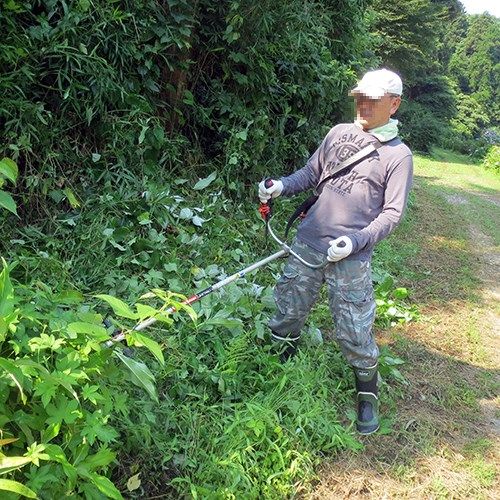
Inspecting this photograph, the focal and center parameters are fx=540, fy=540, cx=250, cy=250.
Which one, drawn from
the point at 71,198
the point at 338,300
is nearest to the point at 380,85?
the point at 338,300

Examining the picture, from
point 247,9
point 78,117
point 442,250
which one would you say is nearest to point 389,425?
point 78,117

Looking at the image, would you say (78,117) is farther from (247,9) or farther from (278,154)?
(278,154)

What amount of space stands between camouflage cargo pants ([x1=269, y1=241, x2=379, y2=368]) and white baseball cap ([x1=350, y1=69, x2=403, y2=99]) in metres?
0.90

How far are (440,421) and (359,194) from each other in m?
1.56

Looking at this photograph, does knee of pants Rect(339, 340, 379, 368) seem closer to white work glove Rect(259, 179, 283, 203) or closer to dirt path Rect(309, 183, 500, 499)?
dirt path Rect(309, 183, 500, 499)

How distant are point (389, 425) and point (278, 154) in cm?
322

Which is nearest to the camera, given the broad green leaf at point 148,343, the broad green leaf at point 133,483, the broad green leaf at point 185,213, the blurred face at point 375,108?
the broad green leaf at point 148,343

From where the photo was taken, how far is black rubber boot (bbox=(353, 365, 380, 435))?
10.3ft

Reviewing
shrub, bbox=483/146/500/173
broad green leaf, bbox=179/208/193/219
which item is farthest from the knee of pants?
shrub, bbox=483/146/500/173

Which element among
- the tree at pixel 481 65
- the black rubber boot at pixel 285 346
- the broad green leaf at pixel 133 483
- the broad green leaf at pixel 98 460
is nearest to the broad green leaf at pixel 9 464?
the broad green leaf at pixel 98 460

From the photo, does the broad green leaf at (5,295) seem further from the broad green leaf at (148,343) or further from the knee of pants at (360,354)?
the knee of pants at (360,354)

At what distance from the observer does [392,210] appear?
2.83m

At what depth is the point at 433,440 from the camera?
3.18 m

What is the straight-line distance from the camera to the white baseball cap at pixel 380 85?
282 cm
